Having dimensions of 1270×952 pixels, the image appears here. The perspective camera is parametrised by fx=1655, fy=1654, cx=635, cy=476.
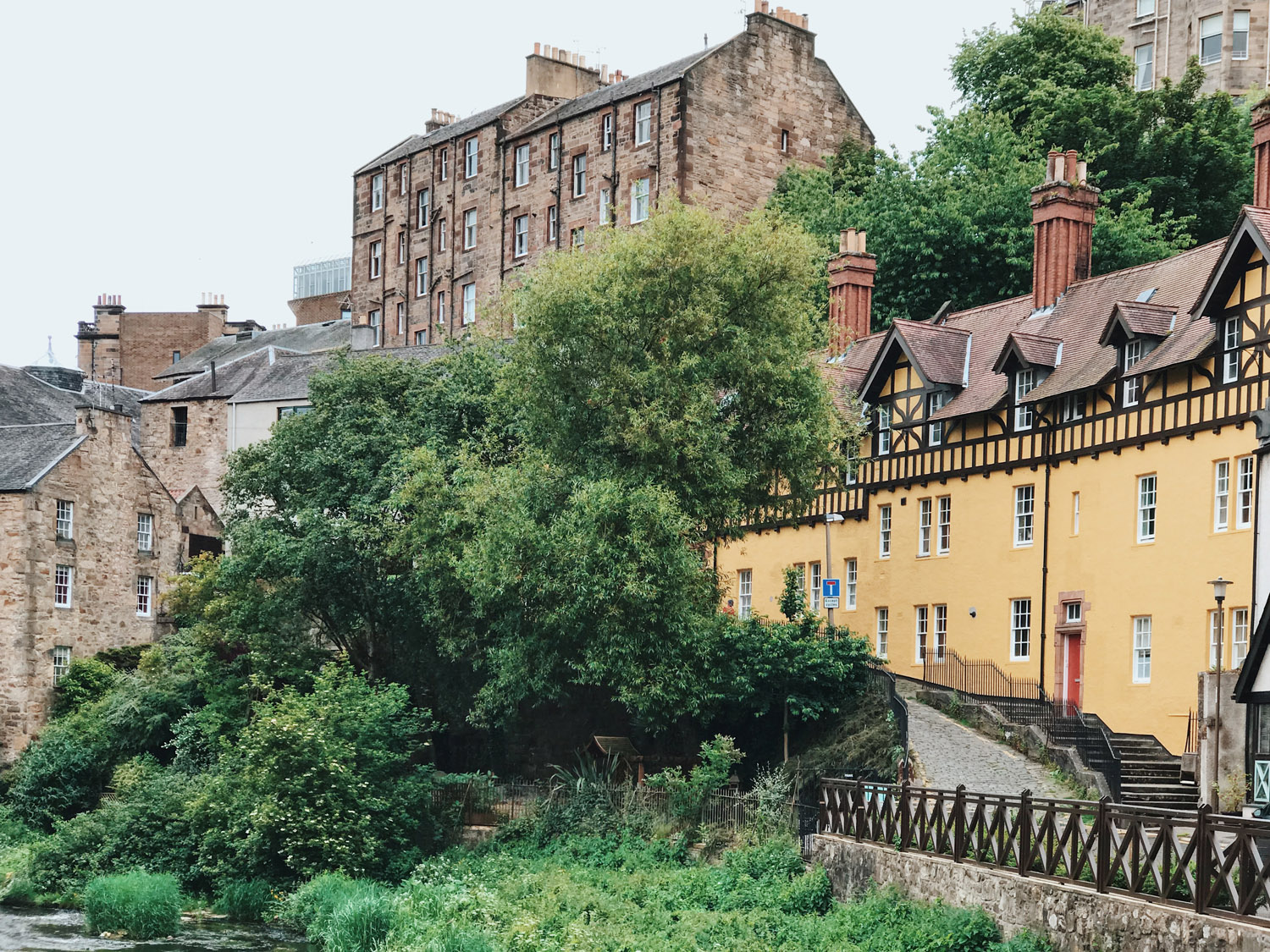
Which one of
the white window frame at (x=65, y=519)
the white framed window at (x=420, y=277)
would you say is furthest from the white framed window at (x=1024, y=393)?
the white framed window at (x=420, y=277)

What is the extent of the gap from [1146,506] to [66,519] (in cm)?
2955

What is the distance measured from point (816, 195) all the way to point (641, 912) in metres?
34.0

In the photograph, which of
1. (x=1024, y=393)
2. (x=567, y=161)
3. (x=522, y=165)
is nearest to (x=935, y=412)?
(x=1024, y=393)

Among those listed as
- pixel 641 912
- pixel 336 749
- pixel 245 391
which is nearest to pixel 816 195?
pixel 245 391

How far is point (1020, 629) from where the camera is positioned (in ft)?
116

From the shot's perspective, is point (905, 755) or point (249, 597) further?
point (249, 597)

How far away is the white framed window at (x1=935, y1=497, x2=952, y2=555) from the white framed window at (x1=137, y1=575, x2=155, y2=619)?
2409 centimetres

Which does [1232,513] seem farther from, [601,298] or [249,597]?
[249,597]

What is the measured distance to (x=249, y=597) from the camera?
40.3 m

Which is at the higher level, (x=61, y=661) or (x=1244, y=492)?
(x=1244, y=492)

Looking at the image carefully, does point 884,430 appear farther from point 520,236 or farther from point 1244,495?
point 520,236

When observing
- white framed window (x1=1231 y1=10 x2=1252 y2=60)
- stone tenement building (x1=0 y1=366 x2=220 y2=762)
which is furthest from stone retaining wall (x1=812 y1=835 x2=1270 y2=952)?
white framed window (x1=1231 y1=10 x2=1252 y2=60)

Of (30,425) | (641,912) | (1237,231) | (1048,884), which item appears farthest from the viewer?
(30,425)

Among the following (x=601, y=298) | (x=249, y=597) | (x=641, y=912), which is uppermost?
(x=601, y=298)
